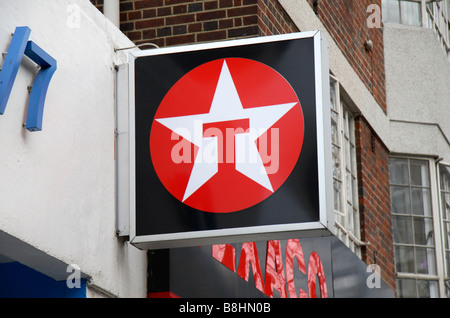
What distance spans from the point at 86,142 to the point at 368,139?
6336 mm

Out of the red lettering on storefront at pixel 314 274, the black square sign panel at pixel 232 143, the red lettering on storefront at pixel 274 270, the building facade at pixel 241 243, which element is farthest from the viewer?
the red lettering on storefront at pixel 314 274

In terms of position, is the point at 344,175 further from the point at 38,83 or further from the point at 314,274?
the point at 38,83

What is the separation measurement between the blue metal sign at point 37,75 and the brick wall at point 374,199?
6.34 metres

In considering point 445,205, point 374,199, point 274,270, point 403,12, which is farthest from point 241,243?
point 403,12

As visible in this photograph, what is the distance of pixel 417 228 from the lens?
13.7 meters

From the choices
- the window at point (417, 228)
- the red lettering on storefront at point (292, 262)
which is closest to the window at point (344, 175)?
the red lettering on storefront at point (292, 262)

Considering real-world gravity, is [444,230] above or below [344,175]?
below

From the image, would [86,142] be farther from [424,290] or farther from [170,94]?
[424,290]

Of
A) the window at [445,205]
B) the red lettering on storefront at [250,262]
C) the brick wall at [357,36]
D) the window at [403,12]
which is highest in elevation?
the window at [403,12]

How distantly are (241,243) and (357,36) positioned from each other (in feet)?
15.8

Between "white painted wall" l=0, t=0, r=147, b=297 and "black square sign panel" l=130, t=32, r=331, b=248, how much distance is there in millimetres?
251

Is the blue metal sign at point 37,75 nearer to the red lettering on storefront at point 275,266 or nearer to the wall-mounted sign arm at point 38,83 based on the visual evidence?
the wall-mounted sign arm at point 38,83

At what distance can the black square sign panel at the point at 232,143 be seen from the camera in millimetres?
6172
